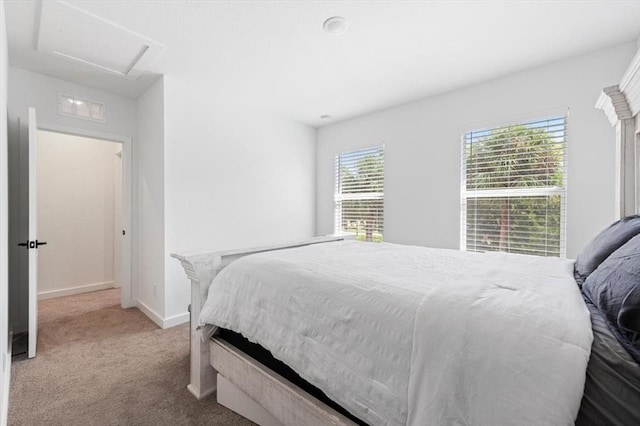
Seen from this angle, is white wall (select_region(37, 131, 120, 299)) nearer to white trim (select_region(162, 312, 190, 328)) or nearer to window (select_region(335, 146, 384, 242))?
white trim (select_region(162, 312, 190, 328))

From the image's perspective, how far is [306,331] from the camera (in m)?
1.24

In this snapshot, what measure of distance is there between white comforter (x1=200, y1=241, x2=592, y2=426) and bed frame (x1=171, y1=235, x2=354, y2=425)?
5.4 inches

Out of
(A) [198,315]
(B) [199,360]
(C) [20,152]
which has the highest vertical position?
→ (C) [20,152]

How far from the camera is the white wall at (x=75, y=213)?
12.9 ft

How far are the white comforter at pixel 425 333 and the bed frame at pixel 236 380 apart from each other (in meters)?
0.14

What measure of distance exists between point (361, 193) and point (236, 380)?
124 inches

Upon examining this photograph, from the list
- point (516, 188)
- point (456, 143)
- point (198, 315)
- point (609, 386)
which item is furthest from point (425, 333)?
point (456, 143)

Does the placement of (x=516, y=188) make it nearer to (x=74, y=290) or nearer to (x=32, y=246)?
(x=32, y=246)

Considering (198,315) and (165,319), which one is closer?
(198,315)

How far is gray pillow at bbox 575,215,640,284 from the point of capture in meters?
1.21

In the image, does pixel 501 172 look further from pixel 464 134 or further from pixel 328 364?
pixel 328 364

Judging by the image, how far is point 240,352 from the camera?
1589 mm

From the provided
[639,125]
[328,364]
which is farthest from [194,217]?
[639,125]

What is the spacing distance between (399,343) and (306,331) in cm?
42
